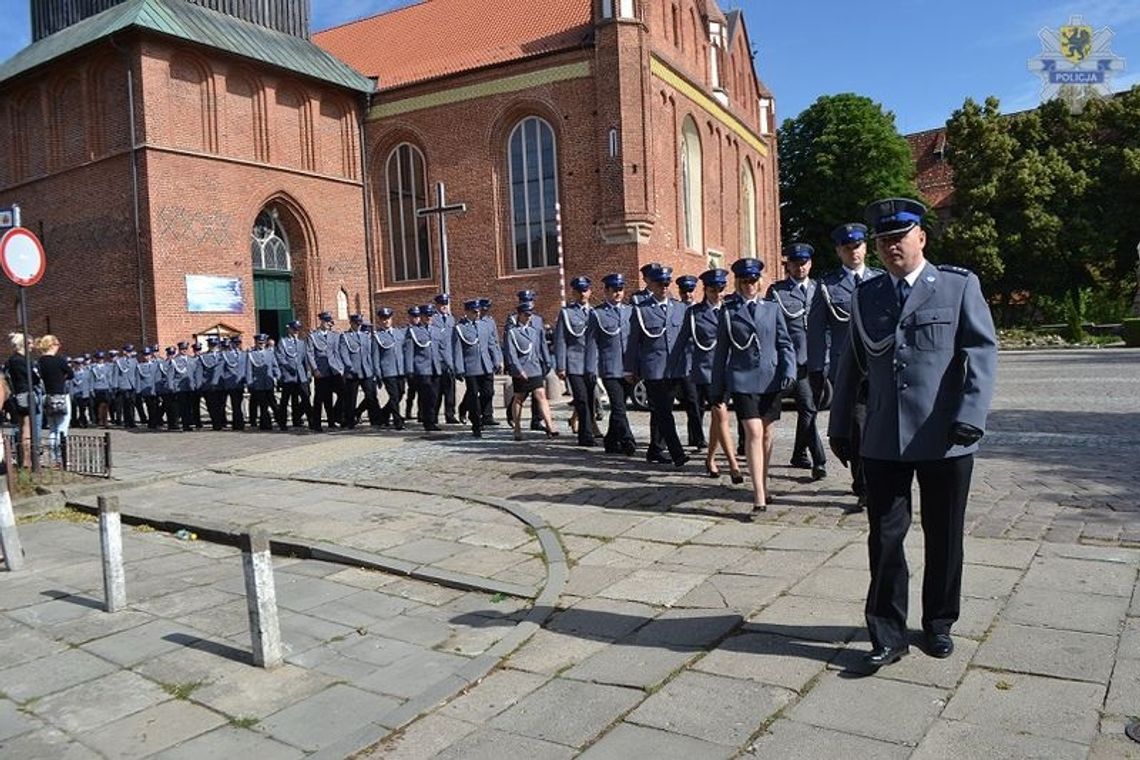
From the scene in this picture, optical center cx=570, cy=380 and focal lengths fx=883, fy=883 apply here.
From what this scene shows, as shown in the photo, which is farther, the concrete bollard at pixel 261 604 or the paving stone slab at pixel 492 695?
the concrete bollard at pixel 261 604

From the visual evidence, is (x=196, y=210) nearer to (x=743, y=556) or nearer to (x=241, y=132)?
(x=241, y=132)

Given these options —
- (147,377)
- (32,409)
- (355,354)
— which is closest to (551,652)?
(32,409)

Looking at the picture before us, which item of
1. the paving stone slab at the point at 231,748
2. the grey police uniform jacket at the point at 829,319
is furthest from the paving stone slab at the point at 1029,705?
the grey police uniform jacket at the point at 829,319

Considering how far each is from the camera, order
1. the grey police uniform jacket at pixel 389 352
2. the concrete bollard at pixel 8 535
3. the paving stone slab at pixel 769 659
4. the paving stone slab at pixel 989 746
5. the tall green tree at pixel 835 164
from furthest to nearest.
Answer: the tall green tree at pixel 835 164 < the grey police uniform jacket at pixel 389 352 < the concrete bollard at pixel 8 535 < the paving stone slab at pixel 769 659 < the paving stone slab at pixel 989 746

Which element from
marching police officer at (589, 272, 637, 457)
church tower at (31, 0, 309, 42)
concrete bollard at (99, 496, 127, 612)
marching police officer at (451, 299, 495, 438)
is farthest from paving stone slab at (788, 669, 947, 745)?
church tower at (31, 0, 309, 42)

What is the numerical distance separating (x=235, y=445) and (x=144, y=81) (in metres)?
15.3

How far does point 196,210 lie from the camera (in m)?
25.4

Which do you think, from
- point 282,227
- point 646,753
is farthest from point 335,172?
point 646,753

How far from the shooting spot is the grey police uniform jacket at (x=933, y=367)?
365 cm

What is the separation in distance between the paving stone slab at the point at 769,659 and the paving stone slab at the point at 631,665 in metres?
0.13

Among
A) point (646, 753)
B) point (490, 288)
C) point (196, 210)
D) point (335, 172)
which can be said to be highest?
point (335, 172)

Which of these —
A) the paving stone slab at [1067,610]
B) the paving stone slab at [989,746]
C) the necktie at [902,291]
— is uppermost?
the necktie at [902,291]

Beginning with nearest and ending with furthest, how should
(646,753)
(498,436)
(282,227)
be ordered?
(646,753) < (498,436) < (282,227)

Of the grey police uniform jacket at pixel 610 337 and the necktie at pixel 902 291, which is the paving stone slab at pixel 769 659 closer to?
the necktie at pixel 902 291
